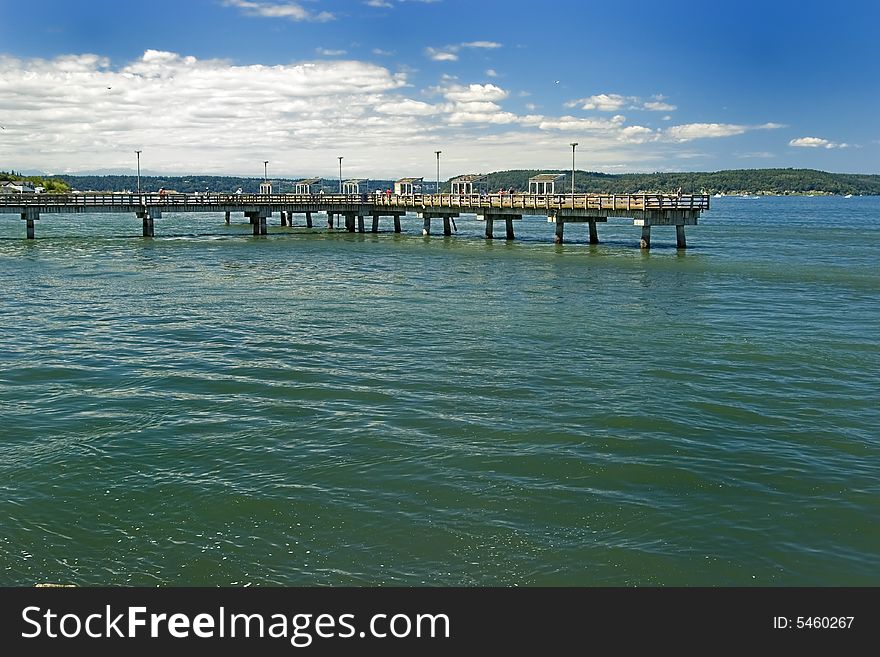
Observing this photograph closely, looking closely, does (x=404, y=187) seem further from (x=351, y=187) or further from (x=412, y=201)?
(x=412, y=201)

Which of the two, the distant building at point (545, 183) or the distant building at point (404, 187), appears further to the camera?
the distant building at point (404, 187)

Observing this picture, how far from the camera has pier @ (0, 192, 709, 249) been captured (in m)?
51.9

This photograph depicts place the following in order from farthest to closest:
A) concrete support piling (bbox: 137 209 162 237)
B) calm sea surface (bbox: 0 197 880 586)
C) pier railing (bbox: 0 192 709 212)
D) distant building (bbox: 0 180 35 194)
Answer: distant building (bbox: 0 180 35 194), concrete support piling (bbox: 137 209 162 237), pier railing (bbox: 0 192 709 212), calm sea surface (bbox: 0 197 880 586)

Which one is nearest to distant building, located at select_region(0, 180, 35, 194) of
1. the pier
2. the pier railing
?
the pier railing

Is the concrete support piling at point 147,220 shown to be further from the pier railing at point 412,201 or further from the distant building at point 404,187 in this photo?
the distant building at point 404,187

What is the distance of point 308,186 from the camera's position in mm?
112812

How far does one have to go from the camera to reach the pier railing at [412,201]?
171 ft

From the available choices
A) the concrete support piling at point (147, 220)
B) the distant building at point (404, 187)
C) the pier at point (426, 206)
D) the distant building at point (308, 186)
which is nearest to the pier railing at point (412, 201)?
the pier at point (426, 206)

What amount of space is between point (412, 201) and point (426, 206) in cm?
203

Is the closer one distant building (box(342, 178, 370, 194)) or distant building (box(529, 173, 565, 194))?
distant building (box(529, 173, 565, 194))

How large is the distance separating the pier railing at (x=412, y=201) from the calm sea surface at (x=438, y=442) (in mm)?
22703

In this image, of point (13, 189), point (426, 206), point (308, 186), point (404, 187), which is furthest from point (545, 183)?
point (13, 189)

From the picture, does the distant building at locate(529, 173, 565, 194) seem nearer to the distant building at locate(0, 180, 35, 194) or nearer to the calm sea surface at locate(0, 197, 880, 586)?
the calm sea surface at locate(0, 197, 880, 586)

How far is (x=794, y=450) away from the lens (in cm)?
1381
